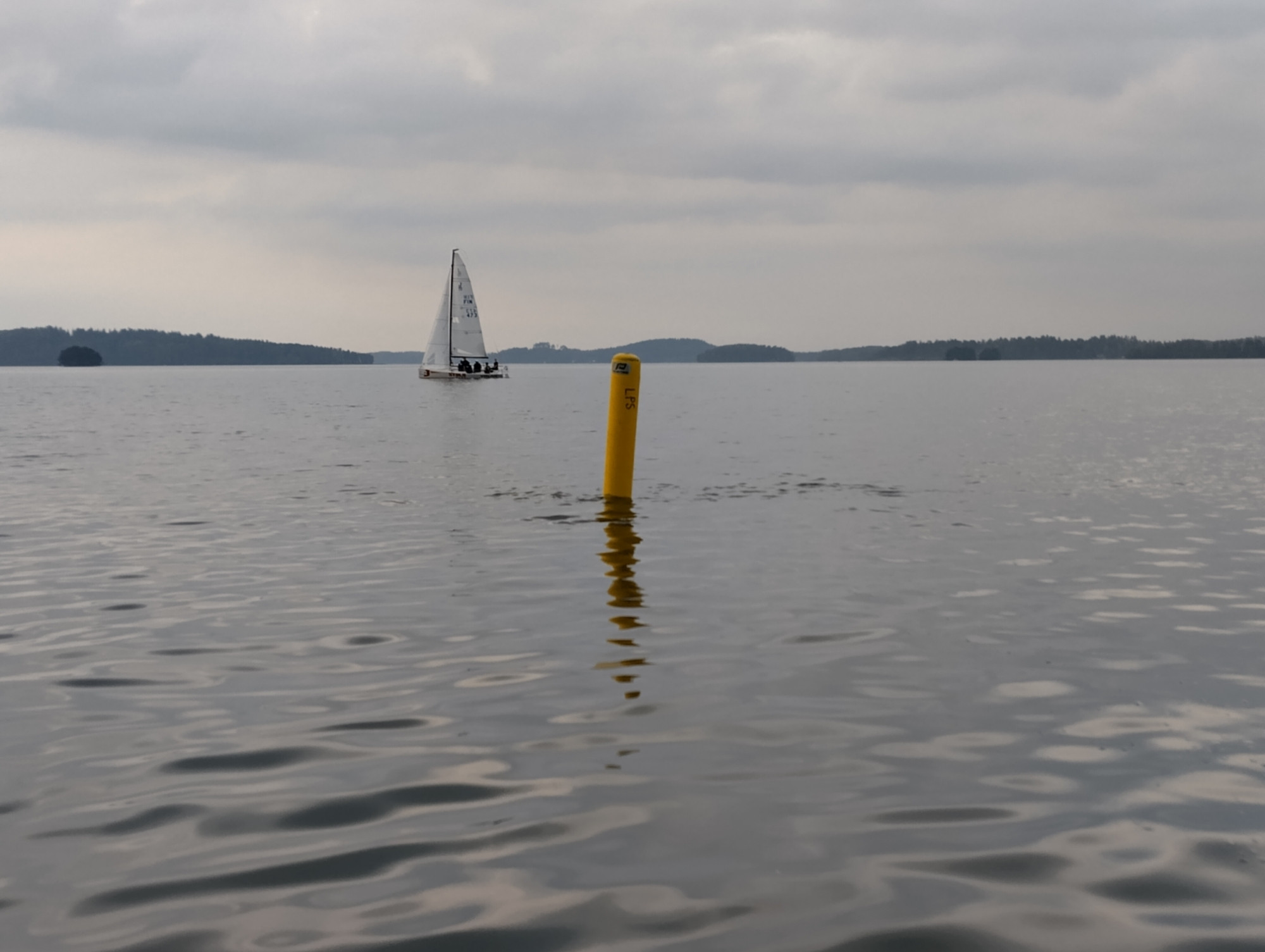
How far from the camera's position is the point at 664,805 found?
18.0 ft

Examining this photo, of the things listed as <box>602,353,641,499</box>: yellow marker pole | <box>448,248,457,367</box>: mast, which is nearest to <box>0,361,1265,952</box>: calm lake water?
<box>602,353,641,499</box>: yellow marker pole

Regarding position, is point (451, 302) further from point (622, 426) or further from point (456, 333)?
point (622, 426)

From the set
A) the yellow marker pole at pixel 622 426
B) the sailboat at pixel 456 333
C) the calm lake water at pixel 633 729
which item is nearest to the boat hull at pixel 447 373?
the sailboat at pixel 456 333

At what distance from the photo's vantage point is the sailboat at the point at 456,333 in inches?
4225

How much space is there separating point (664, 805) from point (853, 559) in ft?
27.8

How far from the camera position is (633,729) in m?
6.73

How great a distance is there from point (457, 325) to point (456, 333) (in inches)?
34.9

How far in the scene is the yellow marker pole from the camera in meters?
17.9

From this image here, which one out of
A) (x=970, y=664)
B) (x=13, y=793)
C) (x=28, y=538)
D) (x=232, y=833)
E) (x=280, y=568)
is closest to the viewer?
(x=232, y=833)

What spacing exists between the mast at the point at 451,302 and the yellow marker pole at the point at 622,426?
89815 mm

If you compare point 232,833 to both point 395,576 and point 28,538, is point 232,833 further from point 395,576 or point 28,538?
point 28,538

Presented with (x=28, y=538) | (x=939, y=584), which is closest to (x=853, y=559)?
(x=939, y=584)

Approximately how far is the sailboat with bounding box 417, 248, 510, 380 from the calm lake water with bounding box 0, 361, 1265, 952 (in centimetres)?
9194

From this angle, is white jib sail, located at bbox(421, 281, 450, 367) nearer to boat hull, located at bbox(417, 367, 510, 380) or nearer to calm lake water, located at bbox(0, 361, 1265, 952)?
boat hull, located at bbox(417, 367, 510, 380)
